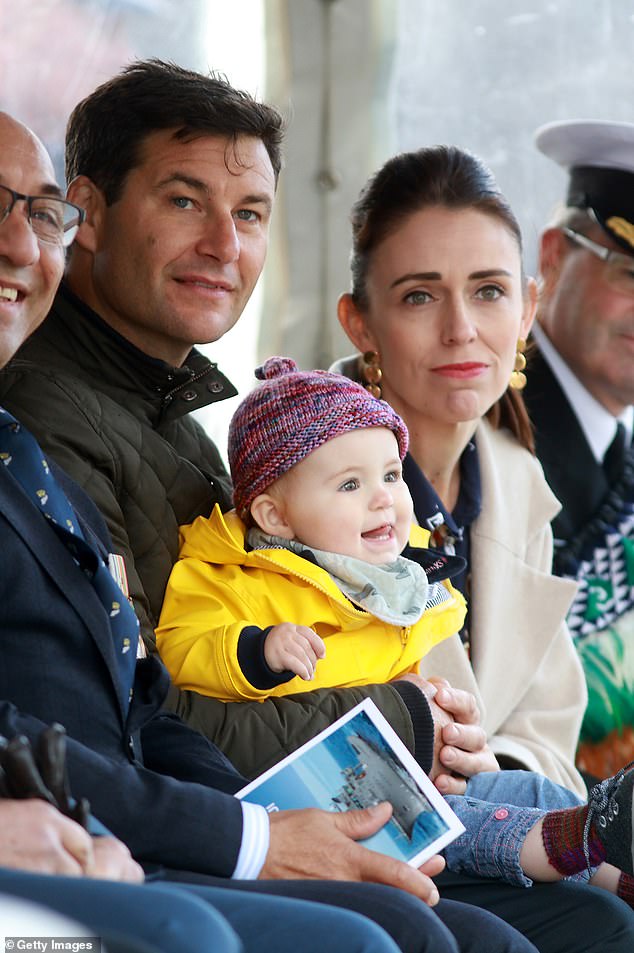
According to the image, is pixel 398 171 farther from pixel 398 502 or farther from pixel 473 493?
pixel 398 502

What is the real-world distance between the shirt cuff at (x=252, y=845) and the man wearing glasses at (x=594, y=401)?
2.04 metres

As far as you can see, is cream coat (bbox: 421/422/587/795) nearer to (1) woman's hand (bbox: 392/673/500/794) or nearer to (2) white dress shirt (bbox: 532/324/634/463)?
(1) woman's hand (bbox: 392/673/500/794)

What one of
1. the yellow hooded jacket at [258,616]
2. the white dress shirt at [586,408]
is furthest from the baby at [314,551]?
the white dress shirt at [586,408]

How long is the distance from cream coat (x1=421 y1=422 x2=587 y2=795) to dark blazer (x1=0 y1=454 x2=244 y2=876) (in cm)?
118

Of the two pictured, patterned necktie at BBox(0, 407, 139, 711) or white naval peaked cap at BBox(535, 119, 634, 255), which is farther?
white naval peaked cap at BBox(535, 119, 634, 255)

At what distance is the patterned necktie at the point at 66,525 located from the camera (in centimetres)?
194

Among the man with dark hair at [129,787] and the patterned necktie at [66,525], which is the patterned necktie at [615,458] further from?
the patterned necktie at [66,525]

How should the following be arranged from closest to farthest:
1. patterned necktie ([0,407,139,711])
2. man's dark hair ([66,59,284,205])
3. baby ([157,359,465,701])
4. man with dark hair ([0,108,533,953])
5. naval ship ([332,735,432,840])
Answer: man with dark hair ([0,108,533,953])
patterned necktie ([0,407,139,711])
naval ship ([332,735,432,840])
baby ([157,359,465,701])
man's dark hair ([66,59,284,205])

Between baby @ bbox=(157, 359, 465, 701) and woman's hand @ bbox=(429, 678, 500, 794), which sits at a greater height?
baby @ bbox=(157, 359, 465, 701)

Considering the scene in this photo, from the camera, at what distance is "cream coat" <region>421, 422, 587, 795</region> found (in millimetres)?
3078

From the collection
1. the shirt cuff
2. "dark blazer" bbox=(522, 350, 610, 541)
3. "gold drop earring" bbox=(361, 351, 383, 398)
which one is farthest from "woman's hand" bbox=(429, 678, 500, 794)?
"dark blazer" bbox=(522, 350, 610, 541)

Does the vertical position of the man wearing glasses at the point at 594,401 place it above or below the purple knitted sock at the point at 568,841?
above

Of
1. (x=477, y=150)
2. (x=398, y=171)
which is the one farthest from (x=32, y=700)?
(x=477, y=150)

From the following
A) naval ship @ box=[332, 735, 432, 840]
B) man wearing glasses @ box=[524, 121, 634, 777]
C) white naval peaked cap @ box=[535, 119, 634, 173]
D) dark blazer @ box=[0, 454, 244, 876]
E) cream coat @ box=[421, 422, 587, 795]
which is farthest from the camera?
white naval peaked cap @ box=[535, 119, 634, 173]
